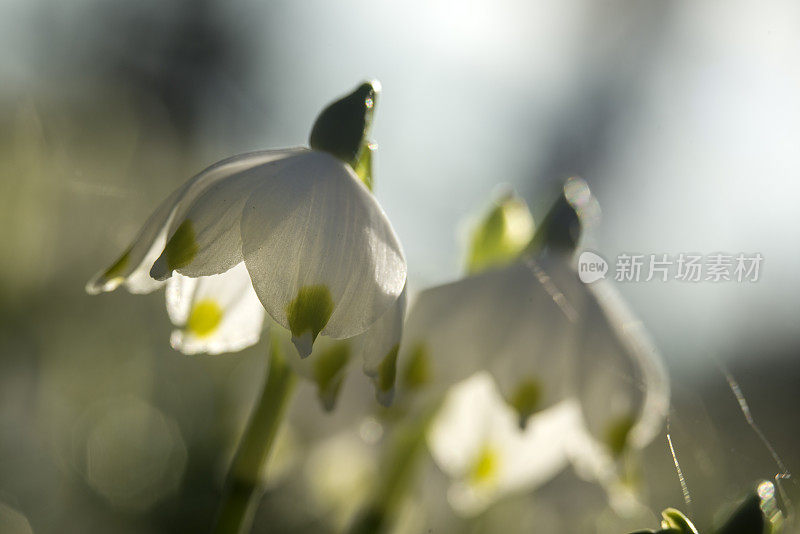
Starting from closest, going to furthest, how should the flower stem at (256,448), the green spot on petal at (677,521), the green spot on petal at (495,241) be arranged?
the green spot on petal at (677,521)
the flower stem at (256,448)
the green spot on petal at (495,241)

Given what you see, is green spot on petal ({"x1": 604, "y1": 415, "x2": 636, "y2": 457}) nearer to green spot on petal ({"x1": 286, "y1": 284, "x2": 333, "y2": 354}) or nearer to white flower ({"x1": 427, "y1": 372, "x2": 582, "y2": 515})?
white flower ({"x1": 427, "y1": 372, "x2": 582, "y2": 515})

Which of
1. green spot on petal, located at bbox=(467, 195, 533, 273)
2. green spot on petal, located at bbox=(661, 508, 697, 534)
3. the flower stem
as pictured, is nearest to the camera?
green spot on petal, located at bbox=(661, 508, 697, 534)

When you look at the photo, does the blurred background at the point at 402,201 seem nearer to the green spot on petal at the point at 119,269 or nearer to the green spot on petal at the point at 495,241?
the green spot on petal at the point at 495,241

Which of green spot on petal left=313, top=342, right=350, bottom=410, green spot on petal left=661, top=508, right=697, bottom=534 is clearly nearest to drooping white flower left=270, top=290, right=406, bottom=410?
green spot on petal left=313, top=342, right=350, bottom=410

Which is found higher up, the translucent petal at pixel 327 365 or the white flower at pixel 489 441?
the translucent petal at pixel 327 365

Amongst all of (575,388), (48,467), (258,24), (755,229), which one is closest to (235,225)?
(575,388)

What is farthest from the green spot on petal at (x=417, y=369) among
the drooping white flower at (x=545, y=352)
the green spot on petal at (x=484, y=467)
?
the green spot on petal at (x=484, y=467)
